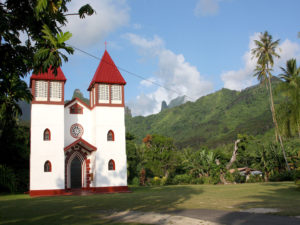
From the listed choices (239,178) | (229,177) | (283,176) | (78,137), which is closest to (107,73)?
(78,137)

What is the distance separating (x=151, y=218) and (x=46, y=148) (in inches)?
620

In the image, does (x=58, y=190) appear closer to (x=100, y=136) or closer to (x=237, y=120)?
(x=100, y=136)

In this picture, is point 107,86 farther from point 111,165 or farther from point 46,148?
point 46,148

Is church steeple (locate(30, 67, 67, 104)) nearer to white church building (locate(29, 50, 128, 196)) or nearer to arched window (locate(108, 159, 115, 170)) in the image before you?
white church building (locate(29, 50, 128, 196))

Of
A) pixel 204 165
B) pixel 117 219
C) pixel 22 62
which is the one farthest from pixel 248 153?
pixel 22 62

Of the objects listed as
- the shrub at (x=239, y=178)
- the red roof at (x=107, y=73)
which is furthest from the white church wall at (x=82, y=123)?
the shrub at (x=239, y=178)

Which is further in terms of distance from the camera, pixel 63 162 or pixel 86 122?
pixel 86 122

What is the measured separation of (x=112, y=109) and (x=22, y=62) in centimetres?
1712

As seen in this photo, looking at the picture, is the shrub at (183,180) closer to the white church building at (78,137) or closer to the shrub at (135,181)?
the shrub at (135,181)

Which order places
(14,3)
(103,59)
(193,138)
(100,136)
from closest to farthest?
1. (14,3)
2. (100,136)
3. (103,59)
4. (193,138)

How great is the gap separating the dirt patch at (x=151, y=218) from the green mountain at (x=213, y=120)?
215ft

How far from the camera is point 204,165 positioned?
3353 cm

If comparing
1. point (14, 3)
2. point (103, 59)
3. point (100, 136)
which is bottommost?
point (100, 136)

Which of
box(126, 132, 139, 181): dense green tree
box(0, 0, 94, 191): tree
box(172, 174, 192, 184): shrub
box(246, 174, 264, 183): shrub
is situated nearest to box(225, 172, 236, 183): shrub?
box(246, 174, 264, 183): shrub
